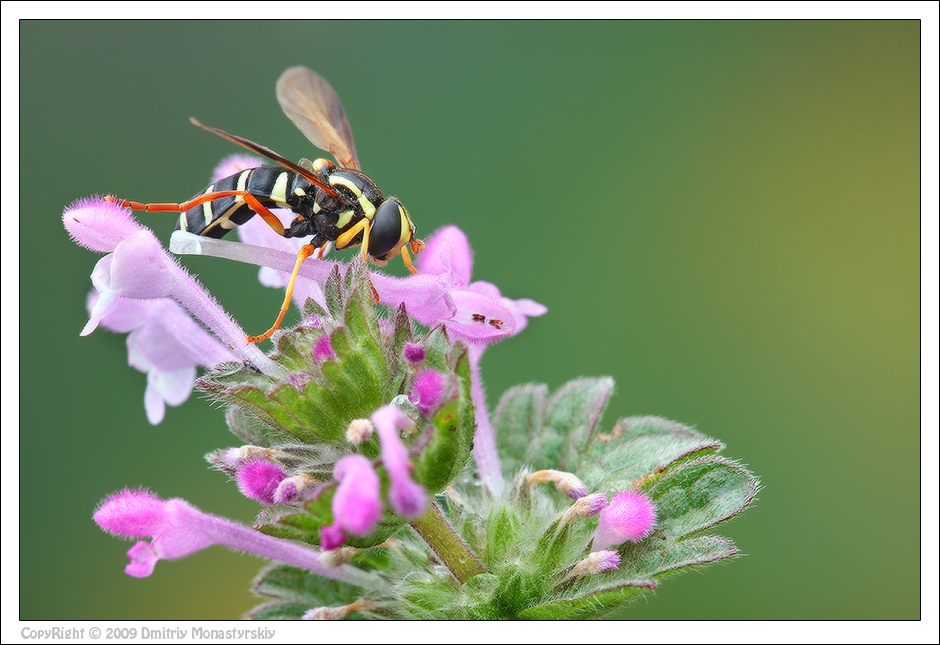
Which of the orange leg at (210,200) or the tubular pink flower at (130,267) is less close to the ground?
the orange leg at (210,200)

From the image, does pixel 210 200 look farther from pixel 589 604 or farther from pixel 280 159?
pixel 589 604

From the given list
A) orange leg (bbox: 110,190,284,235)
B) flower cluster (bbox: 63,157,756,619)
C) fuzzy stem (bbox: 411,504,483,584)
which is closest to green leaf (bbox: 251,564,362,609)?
flower cluster (bbox: 63,157,756,619)

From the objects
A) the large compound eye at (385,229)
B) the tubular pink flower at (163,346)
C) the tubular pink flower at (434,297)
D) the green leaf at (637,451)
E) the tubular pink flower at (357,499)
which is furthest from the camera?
the tubular pink flower at (163,346)

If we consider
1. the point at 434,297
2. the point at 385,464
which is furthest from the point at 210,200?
the point at 385,464

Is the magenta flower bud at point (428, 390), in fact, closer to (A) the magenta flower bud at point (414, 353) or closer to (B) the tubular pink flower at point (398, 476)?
(A) the magenta flower bud at point (414, 353)

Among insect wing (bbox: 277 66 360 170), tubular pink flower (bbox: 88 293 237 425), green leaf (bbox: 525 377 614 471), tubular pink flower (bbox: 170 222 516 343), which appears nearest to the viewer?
tubular pink flower (bbox: 170 222 516 343)

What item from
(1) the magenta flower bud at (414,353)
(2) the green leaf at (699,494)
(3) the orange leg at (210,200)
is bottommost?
(2) the green leaf at (699,494)

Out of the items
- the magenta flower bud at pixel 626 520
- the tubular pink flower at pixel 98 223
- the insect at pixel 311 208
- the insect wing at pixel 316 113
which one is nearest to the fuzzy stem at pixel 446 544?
the magenta flower bud at pixel 626 520

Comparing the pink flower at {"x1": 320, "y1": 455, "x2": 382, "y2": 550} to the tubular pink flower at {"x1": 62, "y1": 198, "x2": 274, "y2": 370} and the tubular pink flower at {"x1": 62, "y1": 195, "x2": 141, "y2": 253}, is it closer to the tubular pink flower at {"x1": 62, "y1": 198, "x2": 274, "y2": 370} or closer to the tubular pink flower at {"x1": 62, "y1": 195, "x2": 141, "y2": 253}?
the tubular pink flower at {"x1": 62, "y1": 198, "x2": 274, "y2": 370}
